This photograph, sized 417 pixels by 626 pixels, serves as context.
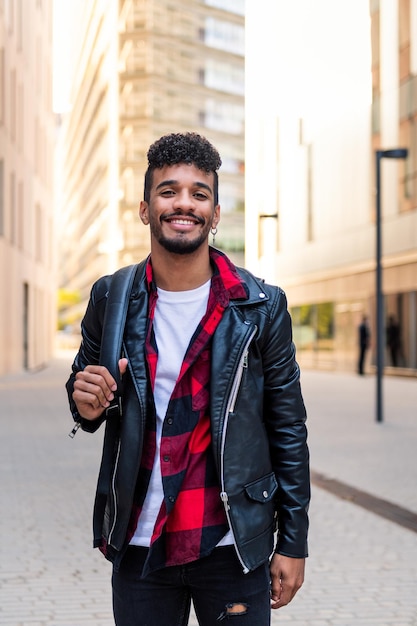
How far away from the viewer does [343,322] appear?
3475cm

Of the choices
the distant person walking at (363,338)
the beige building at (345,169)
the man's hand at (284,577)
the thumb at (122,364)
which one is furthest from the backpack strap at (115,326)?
the distant person walking at (363,338)

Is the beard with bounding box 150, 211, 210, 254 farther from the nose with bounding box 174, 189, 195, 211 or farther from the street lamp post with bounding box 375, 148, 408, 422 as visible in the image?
the street lamp post with bounding box 375, 148, 408, 422

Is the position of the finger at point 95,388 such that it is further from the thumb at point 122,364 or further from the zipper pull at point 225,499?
the zipper pull at point 225,499

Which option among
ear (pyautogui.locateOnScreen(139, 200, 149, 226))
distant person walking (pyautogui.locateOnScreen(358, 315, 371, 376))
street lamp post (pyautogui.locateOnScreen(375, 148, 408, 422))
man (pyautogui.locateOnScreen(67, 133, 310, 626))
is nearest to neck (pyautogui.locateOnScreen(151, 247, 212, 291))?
man (pyautogui.locateOnScreen(67, 133, 310, 626))

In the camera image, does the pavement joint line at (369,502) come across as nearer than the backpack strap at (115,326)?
No

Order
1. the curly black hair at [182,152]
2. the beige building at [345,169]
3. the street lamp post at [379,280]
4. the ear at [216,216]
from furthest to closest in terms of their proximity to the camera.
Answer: the beige building at [345,169]
the street lamp post at [379,280]
the ear at [216,216]
the curly black hair at [182,152]

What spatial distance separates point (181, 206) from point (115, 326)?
353 millimetres

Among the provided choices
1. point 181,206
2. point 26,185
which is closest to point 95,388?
point 181,206

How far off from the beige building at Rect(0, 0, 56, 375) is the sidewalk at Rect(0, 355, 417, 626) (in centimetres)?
1668

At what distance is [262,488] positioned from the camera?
2.35m

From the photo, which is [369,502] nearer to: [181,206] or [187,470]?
[187,470]

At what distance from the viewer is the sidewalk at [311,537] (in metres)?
4.88

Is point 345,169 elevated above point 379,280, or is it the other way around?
point 345,169

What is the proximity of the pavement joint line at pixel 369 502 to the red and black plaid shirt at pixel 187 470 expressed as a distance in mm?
4847
